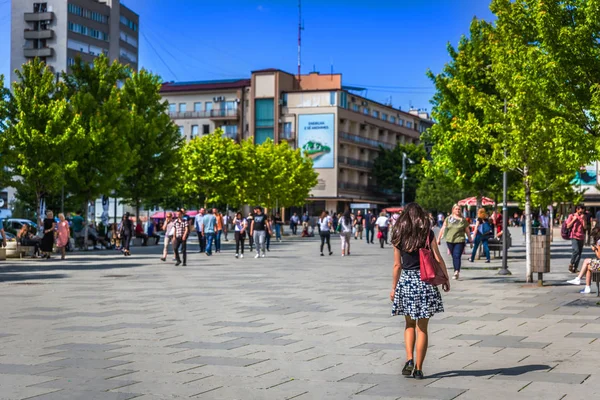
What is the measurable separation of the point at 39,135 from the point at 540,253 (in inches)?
895

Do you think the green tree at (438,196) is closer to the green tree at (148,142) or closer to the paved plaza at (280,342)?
the green tree at (148,142)

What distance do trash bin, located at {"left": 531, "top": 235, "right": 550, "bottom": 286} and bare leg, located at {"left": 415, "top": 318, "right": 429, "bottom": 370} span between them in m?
10.1

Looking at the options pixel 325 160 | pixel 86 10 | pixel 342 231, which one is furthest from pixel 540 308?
pixel 86 10

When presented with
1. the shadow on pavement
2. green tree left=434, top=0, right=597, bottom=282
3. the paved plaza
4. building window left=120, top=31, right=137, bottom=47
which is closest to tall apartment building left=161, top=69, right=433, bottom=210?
building window left=120, top=31, right=137, bottom=47

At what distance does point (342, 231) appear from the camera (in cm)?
3216

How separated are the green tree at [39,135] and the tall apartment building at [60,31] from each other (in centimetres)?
6179

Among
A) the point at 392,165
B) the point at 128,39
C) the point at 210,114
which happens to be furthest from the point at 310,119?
the point at 128,39

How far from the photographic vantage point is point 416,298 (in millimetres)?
7547

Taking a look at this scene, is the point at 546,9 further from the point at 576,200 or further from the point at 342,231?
the point at 576,200

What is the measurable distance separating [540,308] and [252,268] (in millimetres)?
11809

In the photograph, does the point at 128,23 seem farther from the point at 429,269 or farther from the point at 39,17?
the point at 429,269

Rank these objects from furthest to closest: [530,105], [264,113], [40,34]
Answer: [264,113], [40,34], [530,105]

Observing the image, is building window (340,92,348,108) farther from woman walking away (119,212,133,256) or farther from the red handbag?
the red handbag

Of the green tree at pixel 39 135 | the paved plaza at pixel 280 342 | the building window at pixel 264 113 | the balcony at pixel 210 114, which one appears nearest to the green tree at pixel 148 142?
the green tree at pixel 39 135
